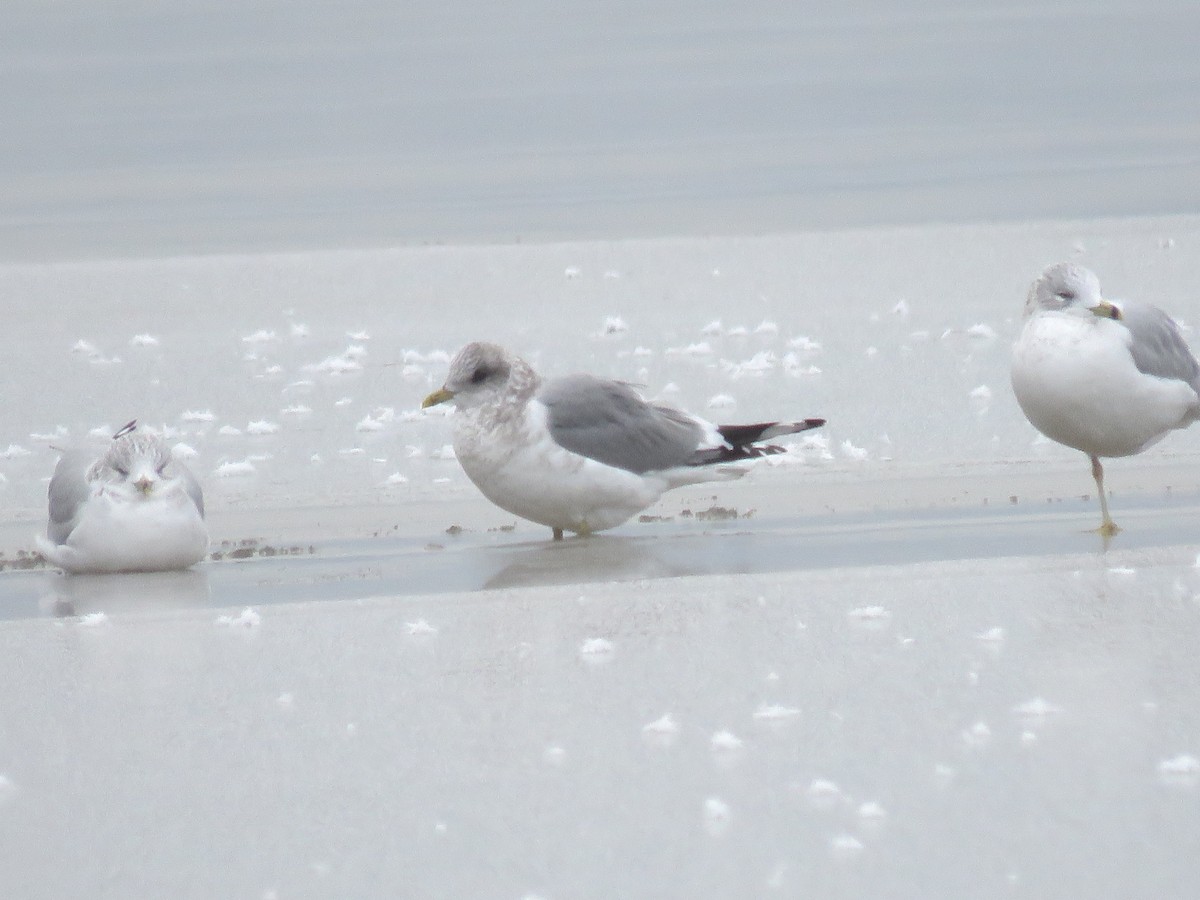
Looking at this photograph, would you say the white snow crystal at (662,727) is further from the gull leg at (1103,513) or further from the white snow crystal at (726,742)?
the gull leg at (1103,513)

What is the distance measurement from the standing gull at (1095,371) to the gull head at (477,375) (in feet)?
5.09

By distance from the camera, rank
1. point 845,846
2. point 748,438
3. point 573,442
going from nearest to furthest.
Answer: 1. point 845,846
2. point 573,442
3. point 748,438

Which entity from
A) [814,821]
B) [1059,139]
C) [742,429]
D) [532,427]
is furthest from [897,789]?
[1059,139]

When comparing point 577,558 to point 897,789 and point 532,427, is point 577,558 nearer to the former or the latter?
point 532,427

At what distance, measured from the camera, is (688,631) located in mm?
4137

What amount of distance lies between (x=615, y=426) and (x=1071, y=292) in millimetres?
1428

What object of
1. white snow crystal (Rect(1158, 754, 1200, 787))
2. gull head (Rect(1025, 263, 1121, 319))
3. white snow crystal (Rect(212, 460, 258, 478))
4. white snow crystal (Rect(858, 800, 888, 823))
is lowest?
white snow crystal (Rect(1158, 754, 1200, 787))

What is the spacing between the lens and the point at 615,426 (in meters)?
5.97

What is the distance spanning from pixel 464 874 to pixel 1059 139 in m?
13.7

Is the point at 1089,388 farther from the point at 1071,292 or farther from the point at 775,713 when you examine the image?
the point at 775,713

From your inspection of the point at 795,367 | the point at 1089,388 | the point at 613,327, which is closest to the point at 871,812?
the point at 1089,388

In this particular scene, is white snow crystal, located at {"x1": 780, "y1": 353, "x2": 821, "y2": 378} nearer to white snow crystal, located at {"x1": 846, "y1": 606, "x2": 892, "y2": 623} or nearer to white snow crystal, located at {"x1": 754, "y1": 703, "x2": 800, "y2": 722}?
white snow crystal, located at {"x1": 846, "y1": 606, "x2": 892, "y2": 623}

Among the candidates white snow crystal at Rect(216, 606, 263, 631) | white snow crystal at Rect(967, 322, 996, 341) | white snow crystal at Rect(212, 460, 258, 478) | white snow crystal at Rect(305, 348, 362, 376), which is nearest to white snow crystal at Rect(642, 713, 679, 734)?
white snow crystal at Rect(216, 606, 263, 631)

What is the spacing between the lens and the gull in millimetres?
5277
